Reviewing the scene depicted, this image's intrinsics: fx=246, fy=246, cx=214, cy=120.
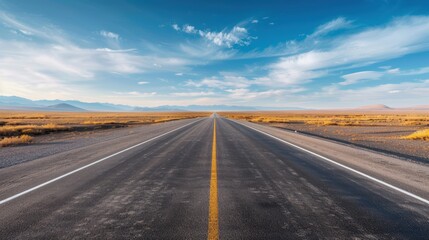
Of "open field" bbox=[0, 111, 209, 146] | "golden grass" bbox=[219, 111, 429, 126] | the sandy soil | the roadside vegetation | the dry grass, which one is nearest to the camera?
the sandy soil

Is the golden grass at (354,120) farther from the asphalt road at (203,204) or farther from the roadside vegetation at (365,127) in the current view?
the asphalt road at (203,204)

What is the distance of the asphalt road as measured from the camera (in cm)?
364

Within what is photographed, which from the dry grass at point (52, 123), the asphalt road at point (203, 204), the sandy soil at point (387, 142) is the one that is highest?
the asphalt road at point (203, 204)

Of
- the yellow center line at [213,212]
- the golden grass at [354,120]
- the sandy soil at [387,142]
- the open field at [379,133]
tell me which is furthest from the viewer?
the golden grass at [354,120]

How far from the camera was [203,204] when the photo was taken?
15.4 ft

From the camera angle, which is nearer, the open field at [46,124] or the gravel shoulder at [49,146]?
the gravel shoulder at [49,146]

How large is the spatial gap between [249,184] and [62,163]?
6.82 m

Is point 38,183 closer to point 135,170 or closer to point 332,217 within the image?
point 135,170

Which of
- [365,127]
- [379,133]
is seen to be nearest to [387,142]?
[379,133]

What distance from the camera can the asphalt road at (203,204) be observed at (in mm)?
3645

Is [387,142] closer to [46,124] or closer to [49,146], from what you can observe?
[49,146]

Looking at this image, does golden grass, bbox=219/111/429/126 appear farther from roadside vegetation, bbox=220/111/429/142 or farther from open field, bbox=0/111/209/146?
open field, bbox=0/111/209/146

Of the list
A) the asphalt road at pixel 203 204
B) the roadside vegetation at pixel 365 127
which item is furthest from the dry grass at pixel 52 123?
the roadside vegetation at pixel 365 127

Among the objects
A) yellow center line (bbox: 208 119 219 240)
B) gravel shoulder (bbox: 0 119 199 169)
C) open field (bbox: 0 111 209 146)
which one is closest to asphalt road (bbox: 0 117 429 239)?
yellow center line (bbox: 208 119 219 240)
